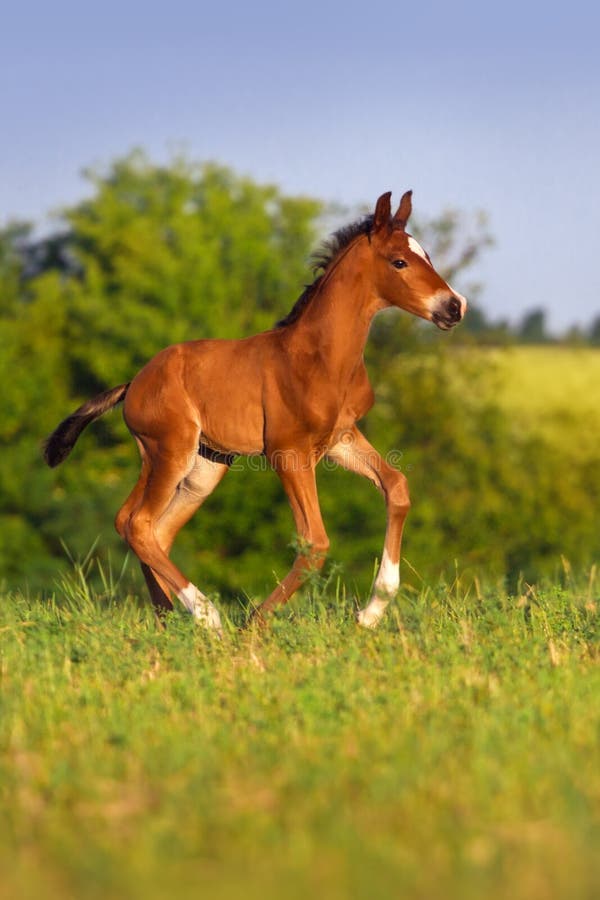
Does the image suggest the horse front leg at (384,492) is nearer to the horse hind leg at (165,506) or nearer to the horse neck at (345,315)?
the horse neck at (345,315)

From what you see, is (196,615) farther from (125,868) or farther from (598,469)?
(598,469)

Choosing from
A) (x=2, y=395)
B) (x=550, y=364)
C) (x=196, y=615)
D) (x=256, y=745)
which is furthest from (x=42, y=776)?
(x=550, y=364)

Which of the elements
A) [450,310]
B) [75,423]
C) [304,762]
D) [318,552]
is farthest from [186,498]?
[304,762]

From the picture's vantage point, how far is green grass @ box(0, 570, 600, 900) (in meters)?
2.82

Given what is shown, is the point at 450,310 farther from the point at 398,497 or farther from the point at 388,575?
the point at 388,575

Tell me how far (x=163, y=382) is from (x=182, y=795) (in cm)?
393

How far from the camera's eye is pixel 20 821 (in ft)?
10.6

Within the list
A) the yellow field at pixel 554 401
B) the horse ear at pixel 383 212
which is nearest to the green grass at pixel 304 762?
the horse ear at pixel 383 212

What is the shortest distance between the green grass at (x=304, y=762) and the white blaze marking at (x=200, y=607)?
7.7 inches

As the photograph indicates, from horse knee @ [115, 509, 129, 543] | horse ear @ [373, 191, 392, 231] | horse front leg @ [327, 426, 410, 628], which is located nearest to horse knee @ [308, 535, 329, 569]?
horse front leg @ [327, 426, 410, 628]

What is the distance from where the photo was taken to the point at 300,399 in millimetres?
6527

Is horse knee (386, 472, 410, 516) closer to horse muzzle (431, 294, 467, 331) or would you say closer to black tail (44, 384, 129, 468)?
horse muzzle (431, 294, 467, 331)

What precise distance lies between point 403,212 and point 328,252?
50cm

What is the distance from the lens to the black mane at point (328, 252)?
21.9ft
